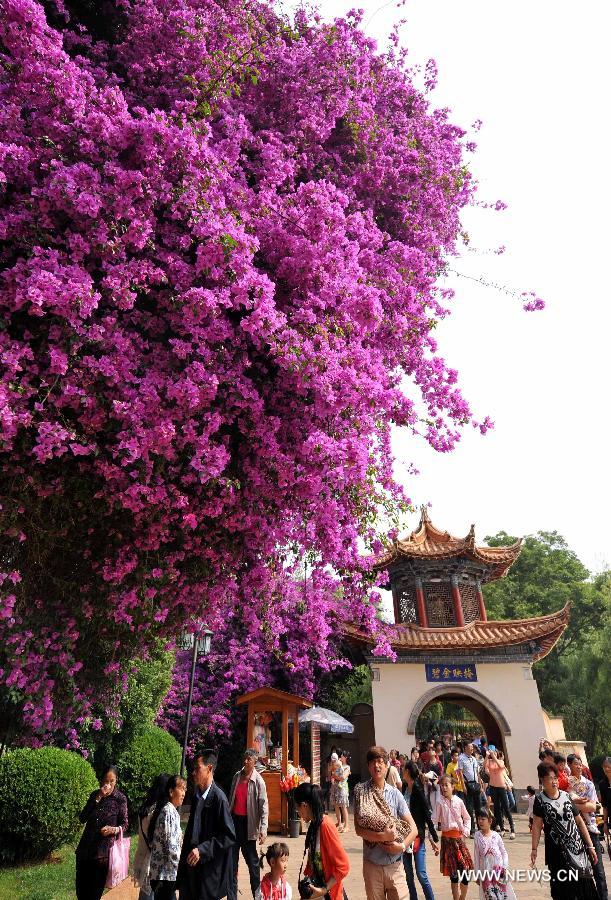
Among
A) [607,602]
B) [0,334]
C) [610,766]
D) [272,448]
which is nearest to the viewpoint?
[0,334]

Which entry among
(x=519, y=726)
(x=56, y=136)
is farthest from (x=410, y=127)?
(x=519, y=726)

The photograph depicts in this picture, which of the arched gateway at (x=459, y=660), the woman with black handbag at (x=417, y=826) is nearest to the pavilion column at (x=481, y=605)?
the arched gateway at (x=459, y=660)

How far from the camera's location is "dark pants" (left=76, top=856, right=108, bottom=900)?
541cm

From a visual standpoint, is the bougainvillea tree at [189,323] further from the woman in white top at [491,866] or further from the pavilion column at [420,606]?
the pavilion column at [420,606]

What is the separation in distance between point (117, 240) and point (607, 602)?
121ft

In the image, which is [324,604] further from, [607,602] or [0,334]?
[607,602]

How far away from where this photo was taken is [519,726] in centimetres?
1825

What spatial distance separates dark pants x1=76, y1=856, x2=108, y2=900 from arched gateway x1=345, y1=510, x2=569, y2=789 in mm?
14221

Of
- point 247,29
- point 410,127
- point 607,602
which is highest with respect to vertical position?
point 607,602

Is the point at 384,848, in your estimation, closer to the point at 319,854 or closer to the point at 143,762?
the point at 319,854

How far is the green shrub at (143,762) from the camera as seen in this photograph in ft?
43.4

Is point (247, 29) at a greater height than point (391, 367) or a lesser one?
greater

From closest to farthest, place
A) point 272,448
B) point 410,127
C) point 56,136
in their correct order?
point 56,136, point 272,448, point 410,127

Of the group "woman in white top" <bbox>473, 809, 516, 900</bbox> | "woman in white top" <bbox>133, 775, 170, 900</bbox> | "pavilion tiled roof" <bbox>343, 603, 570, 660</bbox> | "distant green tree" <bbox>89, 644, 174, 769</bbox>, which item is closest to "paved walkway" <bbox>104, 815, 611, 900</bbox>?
"woman in white top" <bbox>133, 775, 170, 900</bbox>
